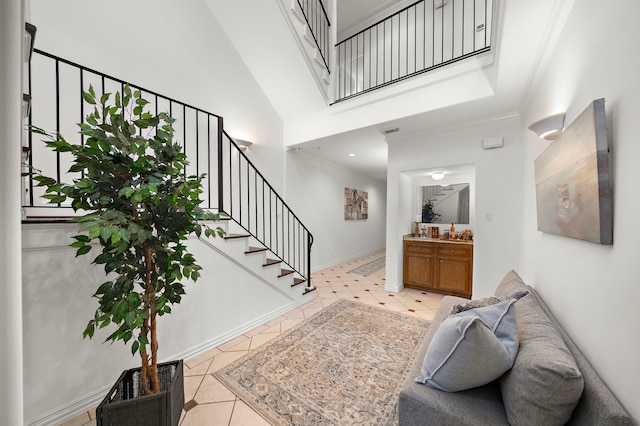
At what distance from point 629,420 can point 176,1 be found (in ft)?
16.0

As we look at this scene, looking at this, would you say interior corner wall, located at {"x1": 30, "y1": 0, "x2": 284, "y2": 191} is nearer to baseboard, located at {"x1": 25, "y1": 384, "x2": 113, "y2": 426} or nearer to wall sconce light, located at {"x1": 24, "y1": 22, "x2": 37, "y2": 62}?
wall sconce light, located at {"x1": 24, "y1": 22, "x2": 37, "y2": 62}

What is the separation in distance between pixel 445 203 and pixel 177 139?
4439mm

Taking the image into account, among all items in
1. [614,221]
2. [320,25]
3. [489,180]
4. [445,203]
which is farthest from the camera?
[445,203]

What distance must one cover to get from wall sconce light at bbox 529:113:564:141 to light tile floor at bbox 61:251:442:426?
230 cm

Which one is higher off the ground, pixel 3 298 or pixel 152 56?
pixel 152 56

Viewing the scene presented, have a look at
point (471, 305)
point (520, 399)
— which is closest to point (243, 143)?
point (471, 305)

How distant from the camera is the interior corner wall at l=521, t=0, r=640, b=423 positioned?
878 millimetres

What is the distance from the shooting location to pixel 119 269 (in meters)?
1.29

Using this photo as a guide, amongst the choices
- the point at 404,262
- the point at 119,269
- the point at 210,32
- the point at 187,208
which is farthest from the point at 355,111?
the point at 119,269

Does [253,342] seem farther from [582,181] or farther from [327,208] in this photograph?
[327,208]

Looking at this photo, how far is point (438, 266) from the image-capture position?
3824mm

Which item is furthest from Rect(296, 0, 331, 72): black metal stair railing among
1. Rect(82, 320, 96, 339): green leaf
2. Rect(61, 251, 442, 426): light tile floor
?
Rect(82, 320, 96, 339): green leaf

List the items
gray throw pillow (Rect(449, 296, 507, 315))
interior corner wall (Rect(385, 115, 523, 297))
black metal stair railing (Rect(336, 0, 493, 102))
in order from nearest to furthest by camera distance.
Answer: gray throw pillow (Rect(449, 296, 507, 315))
interior corner wall (Rect(385, 115, 523, 297))
black metal stair railing (Rect(336, 0, 493, 102))

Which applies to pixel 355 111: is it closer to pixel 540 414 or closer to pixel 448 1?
pixel 448 1
